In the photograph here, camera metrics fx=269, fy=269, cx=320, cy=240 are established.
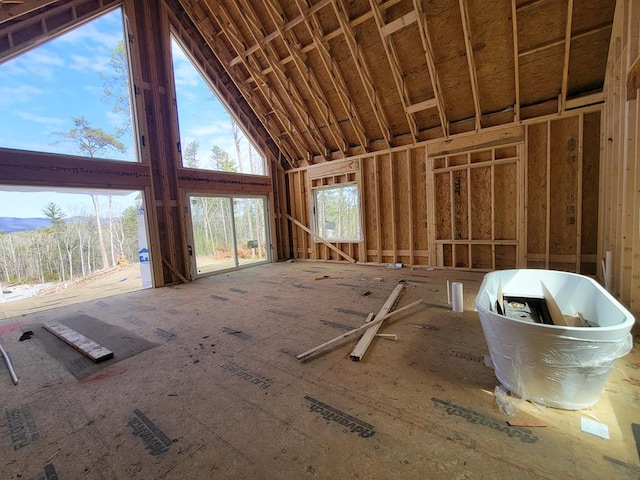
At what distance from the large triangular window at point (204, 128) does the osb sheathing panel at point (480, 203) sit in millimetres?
6171

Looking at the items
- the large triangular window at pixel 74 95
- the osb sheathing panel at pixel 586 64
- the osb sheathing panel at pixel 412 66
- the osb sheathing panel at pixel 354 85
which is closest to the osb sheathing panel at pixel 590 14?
the osb sheathing panel at pixel 586 64

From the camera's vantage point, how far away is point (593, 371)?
158 centimetres

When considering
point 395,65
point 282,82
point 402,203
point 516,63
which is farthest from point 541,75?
point 282,82

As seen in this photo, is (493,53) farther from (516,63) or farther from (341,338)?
(341,338)

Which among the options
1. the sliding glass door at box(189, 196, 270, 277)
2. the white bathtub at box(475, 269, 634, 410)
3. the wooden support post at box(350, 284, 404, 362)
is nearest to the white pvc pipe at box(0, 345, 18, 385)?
the wooden support post at box(350, 284, 404, 362)

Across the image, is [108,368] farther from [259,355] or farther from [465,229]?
[465,229]

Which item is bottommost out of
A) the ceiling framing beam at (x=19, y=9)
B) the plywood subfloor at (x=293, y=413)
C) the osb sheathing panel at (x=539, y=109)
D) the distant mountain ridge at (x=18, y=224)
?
the plywood subfloor at (x=293, y=413)

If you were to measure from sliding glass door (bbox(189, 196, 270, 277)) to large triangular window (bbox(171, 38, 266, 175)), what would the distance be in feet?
3.21

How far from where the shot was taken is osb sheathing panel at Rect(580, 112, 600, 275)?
4.88 meters

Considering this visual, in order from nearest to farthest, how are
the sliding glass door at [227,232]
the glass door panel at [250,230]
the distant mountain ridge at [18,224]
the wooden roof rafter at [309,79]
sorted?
the distant mountain ridge at [18,224], the wooden roof rafter at [309,79], the sliding glass door at [227,232], the glass door panel at [250,230]

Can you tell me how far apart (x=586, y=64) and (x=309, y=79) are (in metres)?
5.20

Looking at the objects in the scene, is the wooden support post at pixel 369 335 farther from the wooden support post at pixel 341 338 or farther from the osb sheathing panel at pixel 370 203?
the osb sheathing panel at pixel 370 203

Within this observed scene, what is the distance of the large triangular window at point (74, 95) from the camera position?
4582 millimetres

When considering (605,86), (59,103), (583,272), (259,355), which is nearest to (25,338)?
(259,355)
